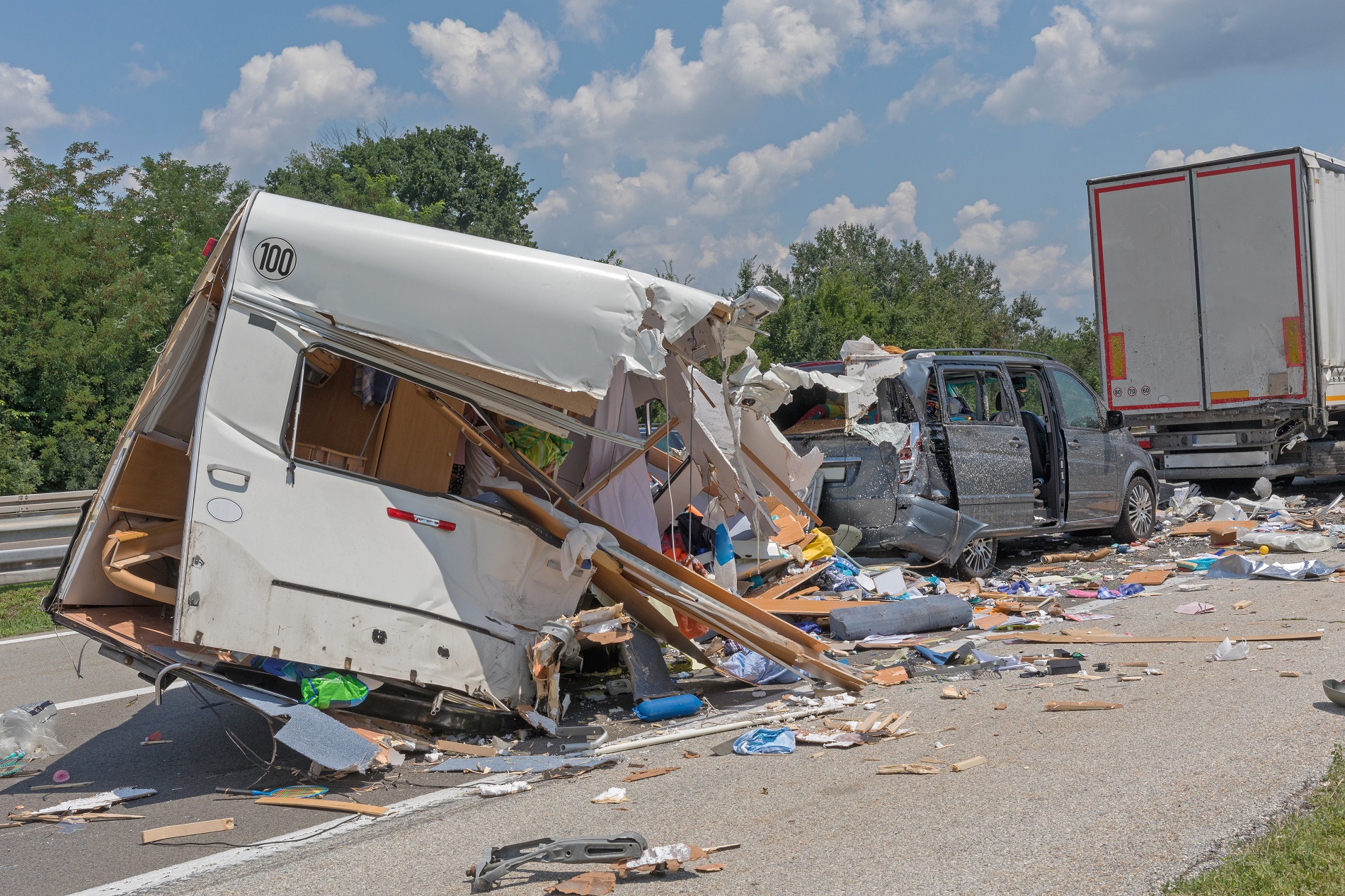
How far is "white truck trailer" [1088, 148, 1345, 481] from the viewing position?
535 inches

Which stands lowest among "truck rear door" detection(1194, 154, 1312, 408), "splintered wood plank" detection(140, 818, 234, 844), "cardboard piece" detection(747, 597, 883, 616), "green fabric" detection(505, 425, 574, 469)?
"splintered wood plank" detection(140, 818, 234, 844)

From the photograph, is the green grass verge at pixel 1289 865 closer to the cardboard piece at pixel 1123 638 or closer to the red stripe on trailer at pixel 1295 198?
the cardboard piece at pixel 1123 638

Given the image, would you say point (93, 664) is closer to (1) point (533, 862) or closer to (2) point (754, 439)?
(2) point (754, 439)

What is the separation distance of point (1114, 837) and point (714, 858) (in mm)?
1421

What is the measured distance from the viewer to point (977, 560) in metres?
9.88

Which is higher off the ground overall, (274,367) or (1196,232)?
(1196,232)

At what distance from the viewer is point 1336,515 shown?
1334 centimetres

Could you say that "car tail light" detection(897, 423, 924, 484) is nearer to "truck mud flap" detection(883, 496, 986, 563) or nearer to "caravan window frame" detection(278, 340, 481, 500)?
"truck mud flap" detection(883, 496, 986, 563)

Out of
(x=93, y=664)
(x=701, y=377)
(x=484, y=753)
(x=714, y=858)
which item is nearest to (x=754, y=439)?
(x=701, y=377)

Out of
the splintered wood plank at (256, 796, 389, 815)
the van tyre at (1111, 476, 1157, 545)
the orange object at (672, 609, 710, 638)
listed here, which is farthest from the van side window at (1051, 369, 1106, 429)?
the splintered wood plank at (256, 796, 389, 815)

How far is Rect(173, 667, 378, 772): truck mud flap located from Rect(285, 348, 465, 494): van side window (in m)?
1.30

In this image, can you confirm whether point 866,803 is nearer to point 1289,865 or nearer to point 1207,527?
point 1289,865

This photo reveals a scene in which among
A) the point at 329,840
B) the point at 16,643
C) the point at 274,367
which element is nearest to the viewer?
the point at 329,840

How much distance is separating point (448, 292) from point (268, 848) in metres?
2.72
